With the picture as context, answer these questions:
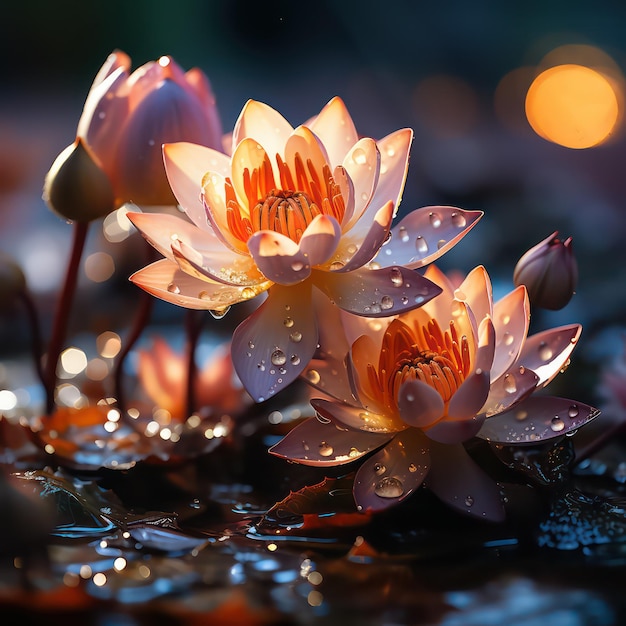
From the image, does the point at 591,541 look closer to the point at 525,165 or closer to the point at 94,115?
the point at 94,115

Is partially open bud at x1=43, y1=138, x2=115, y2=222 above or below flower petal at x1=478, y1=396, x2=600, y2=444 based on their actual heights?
above

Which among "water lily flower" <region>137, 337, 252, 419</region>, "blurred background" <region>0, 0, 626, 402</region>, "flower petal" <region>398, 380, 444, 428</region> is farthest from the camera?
"blurred background" <region>0, 0, 626, 402</region>

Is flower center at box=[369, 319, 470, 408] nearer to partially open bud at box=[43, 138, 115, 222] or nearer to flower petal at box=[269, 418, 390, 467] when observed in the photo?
flower petal at box=[269, 418, 390, 467]

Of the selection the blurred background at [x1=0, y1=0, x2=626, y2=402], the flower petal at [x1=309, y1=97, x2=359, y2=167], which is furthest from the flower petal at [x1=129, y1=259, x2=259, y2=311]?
the blurred background at [x1=0, y1=0, x2=626, y2=402]

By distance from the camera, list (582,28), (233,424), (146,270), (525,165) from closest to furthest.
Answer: (146,270), (233,424), (525,165), (582,28)

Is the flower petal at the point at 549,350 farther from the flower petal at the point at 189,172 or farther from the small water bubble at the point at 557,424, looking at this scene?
the flower petal at the point at 189,172

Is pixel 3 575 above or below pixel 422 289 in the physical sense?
below

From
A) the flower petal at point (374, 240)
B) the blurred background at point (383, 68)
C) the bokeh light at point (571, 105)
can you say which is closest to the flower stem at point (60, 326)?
the flower petal at point (374, 240)

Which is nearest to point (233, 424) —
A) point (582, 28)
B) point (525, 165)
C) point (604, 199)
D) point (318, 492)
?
Answer: point (318, 492)
